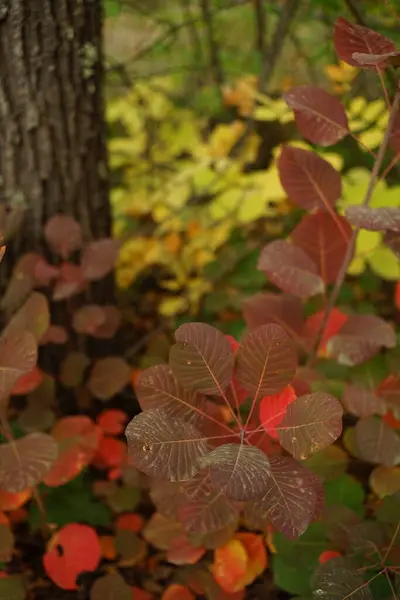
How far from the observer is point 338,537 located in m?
0.84

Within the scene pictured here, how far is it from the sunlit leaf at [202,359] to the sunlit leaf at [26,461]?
0.27 metres

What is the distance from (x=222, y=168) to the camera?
1515mm

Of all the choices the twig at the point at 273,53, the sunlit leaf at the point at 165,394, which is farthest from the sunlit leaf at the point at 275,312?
the twig at the point at 273,53

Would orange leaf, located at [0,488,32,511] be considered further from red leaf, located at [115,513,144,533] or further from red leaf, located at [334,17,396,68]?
red leaf, located at [334,17,396,68]

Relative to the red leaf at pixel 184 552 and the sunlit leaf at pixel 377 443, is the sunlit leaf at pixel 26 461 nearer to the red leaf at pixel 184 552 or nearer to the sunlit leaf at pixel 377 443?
the red leaf at pixel 184 552

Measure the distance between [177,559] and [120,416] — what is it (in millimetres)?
319

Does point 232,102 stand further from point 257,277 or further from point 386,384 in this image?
point 386,384

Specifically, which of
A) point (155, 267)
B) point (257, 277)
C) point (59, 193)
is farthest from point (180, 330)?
point (155, 267)

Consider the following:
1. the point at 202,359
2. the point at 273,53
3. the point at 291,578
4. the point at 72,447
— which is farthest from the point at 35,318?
the point at 273,53

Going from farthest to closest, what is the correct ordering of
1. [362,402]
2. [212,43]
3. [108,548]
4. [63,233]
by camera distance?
[212,43], [63,233], [108,548], [362,402]

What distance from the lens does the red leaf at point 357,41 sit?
2.57ft

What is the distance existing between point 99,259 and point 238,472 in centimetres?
64

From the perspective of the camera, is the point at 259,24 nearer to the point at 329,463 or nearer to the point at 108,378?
the point at 108,378

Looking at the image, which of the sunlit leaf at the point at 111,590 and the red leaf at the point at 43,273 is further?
the red leaf at the point at 43,273
